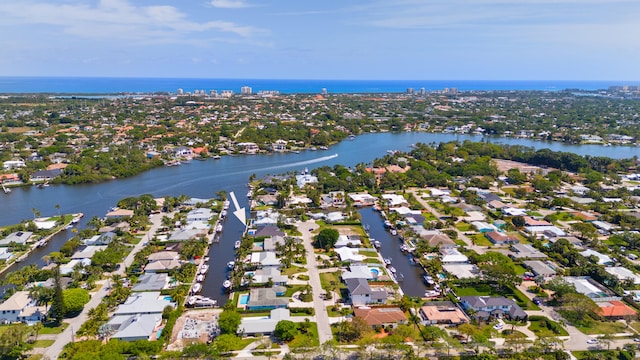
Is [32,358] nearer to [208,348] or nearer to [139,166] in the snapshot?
[208,348]

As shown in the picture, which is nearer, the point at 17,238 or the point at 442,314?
the point at 442,314

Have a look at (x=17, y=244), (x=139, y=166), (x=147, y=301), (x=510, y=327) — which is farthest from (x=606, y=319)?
(x=139, y=166)

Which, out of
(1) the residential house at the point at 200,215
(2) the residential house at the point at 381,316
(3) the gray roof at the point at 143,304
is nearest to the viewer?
(2) the residential house at the point at 381,316

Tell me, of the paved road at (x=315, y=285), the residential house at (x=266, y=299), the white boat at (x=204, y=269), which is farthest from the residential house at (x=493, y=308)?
the white boat at (x=204, y=269)

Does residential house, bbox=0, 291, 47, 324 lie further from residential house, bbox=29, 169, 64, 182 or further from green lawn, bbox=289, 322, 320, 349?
residential house, bbox=29, 169, 64, 182

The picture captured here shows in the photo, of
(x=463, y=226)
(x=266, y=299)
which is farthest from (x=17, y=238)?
(x=463, y=226)

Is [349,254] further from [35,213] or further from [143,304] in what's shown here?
[35,213]

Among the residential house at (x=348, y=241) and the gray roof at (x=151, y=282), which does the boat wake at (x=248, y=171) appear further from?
the residential house at (x=348, y=241)
